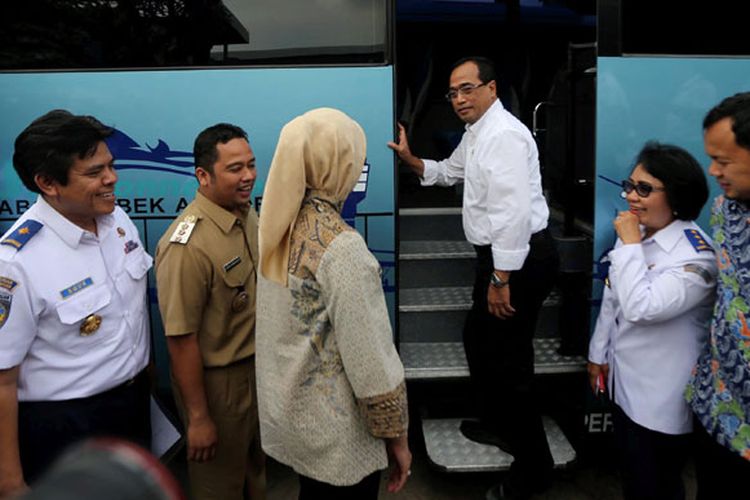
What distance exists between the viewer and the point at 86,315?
178cm

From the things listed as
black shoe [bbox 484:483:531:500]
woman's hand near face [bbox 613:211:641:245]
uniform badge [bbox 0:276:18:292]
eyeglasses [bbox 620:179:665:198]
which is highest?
eyeglasses [bbox 620:179:665:198]

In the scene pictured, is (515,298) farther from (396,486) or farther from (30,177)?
(30,177)

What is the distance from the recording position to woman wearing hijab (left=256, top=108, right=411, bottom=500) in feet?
5.01

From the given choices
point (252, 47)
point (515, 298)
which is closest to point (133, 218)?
point (252, 47)

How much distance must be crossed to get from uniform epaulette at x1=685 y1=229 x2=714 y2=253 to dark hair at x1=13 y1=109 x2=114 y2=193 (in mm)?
1834

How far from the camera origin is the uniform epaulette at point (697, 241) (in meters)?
1.96

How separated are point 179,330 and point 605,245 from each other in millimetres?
2045

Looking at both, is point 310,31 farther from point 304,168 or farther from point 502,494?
point 502,494

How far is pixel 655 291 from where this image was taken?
1.91 meters

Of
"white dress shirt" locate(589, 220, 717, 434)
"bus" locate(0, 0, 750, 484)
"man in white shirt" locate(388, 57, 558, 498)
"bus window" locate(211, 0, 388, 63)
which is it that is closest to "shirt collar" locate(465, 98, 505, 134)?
"man in white shirt" locate(388, 57, 558, 498)

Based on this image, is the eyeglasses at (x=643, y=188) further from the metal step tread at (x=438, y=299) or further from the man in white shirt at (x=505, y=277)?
the metal step tread at (x=438, y=299)

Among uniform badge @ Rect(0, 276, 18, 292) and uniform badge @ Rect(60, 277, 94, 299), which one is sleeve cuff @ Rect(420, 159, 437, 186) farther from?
uniform badge @ Rect(0, 276, 18, 292)

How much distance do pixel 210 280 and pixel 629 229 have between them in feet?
4.52

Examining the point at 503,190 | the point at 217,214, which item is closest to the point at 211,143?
the point at 217,214
